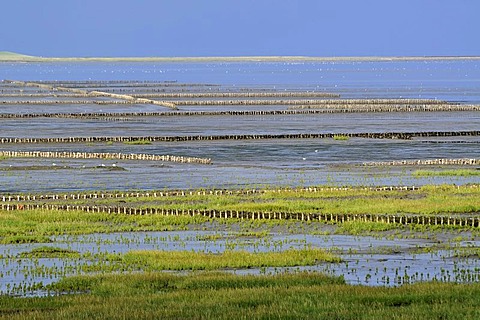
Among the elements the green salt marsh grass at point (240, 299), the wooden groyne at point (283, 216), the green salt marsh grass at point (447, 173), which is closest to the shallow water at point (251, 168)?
the green salt marsh grass at point (447, 173)

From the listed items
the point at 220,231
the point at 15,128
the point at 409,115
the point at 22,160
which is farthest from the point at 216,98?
the point at 220,231

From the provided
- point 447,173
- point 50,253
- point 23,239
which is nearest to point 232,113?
point 447,173

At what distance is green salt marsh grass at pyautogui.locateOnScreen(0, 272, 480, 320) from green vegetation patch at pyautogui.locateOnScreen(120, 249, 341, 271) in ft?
7.24

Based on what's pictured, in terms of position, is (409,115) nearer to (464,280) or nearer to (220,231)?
(220,231)

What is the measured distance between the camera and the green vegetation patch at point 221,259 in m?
26.2

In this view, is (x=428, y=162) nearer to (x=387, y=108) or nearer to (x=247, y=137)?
(x=247, y=137)

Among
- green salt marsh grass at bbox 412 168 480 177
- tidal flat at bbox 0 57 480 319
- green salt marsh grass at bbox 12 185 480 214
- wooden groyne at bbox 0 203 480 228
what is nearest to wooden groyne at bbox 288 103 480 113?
tidal flat at bbox 0 57 480 319

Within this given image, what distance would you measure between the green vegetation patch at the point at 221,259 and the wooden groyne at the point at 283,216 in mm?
6081

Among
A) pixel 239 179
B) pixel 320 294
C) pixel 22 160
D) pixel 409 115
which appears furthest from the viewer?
pixel 409 115

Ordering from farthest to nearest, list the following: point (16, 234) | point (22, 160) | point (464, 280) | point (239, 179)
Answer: point (22, 160)
point (239, 179)
point (16, 234)
point (464, 280)

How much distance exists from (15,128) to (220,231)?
52356 mm

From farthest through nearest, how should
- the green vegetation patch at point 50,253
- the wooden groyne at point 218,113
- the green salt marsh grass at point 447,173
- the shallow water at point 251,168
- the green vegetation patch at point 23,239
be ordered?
the wooden groyne at point 218,113
the green salt marsh grass at point 447,173
the green vegetation patch at point 23,239
the green vegetation patch at point 50,253
the shallow water at point 251,168

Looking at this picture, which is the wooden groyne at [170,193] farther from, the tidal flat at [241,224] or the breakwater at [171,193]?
the tidal flat at [241,224]

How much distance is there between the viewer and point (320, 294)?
2084 cm
